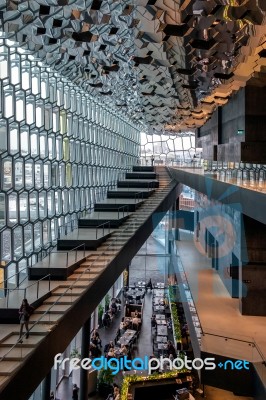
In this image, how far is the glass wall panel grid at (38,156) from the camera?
11.6m

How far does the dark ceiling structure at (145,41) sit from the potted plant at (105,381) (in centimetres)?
1066

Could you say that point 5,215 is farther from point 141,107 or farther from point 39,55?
point 141,107

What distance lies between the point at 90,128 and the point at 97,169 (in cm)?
227

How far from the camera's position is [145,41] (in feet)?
37.8

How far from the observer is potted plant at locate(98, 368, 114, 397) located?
1655cm

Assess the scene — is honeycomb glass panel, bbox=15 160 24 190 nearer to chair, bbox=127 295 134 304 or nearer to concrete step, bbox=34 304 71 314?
concrete step, bbox=34 304 71 314

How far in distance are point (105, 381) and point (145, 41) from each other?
38.7ft

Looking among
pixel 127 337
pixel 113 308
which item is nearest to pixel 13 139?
pixel 127 337

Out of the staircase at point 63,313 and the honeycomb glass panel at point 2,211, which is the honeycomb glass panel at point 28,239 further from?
the staircase at point 63,313

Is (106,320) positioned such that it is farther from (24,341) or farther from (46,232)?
(24,341)

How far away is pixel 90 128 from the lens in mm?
21359

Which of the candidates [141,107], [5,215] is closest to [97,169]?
[141,107]

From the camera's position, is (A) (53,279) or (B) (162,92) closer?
(A) (53,279)

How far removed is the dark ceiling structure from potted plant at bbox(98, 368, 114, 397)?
1066 centimetres
